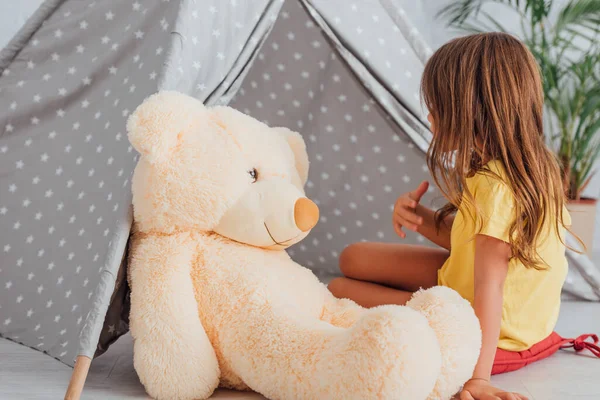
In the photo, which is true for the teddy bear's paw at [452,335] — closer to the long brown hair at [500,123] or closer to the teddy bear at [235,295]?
the teddy bear at [235,295]

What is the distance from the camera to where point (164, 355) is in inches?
46.6

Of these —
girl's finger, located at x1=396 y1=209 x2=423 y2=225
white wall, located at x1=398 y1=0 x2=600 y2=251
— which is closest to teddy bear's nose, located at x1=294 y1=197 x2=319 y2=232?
girl's finger, located at x1=396 y1=209 x2=423 y2=225

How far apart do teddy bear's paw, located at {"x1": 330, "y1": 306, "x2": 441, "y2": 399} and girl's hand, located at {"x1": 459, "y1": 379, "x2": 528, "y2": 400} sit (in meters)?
0.13

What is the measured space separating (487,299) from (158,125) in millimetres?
655

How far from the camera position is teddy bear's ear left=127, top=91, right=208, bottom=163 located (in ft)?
3.97

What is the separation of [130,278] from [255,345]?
0.28 metres

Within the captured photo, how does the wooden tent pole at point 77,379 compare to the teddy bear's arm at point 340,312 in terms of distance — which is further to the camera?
the teddy bear's arm at point 340,312

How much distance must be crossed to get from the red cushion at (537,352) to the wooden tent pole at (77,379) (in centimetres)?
78

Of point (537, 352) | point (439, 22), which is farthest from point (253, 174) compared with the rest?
point (439, 22)

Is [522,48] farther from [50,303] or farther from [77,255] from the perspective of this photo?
[50,303]

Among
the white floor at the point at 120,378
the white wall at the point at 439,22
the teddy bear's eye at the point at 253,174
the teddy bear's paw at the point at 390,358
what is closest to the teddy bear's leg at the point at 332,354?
the teddy bear's paw at the point at 390,358

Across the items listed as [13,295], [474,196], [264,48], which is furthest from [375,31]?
[13,295]

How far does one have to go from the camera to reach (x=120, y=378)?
1.33 m

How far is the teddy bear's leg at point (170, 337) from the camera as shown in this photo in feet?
3.89
